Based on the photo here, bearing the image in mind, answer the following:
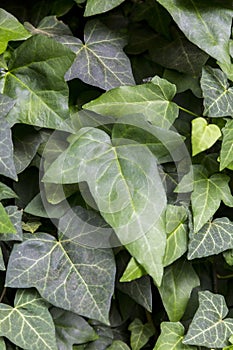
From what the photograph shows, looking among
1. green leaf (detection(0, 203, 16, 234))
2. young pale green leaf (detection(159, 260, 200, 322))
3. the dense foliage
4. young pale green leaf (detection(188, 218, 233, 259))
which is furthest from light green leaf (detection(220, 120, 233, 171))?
green leaf (detection(0, 203, 16, 234))

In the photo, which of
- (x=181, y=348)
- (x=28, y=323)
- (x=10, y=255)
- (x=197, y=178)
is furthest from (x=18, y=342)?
(x=197, y=178)

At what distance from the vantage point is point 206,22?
931 millimetres

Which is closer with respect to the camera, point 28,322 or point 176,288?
point 28,322

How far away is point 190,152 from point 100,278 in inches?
10.6

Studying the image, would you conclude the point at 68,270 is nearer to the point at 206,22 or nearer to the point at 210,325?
the point at 210,325

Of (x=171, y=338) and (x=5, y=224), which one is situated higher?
(x=5, y=224)

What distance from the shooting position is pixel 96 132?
93 cm

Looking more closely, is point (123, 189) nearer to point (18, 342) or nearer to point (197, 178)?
point (197, 178)

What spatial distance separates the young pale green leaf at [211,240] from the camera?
957mm

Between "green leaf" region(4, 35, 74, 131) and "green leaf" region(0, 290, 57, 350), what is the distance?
0.93 ft

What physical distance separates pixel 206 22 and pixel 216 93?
115mm

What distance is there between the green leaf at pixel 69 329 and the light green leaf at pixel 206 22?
19.9 inches

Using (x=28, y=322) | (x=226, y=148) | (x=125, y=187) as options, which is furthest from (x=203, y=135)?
(x=28, y=322)

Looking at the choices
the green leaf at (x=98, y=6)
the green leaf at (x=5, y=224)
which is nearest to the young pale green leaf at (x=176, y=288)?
the green leaf at (x=5, y=224)
